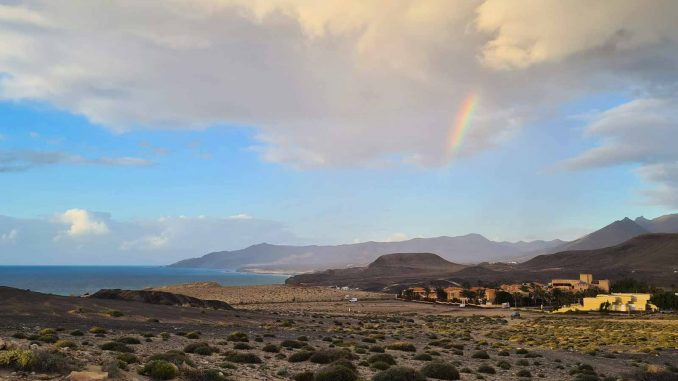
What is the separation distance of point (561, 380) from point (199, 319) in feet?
128

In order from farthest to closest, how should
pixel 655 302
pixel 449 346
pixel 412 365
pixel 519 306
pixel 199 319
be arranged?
pixel 519 306 < pixel 655 302 < pixel 199 319 < pixel 449 346 < pixel 412 365

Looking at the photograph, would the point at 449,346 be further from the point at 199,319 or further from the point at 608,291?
the point at 608,291

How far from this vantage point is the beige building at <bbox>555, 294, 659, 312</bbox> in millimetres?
99875

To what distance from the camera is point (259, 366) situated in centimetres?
2044

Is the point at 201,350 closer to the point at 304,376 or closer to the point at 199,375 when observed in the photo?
the point at 304,376

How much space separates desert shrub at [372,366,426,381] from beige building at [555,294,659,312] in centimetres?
9280

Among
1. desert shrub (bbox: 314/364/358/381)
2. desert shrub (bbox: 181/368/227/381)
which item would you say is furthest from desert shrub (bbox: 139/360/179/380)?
desert shrub (bbox: 314/364/358/381)

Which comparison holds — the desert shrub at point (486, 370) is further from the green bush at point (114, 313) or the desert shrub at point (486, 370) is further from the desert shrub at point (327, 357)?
the green bush at point (114, 313)

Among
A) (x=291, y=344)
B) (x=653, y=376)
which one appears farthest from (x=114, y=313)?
(x=653, y=376)

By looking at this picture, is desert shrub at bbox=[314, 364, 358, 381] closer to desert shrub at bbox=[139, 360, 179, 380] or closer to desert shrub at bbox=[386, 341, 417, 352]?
desert shrub at bbox=[139, 360, 179, 380]

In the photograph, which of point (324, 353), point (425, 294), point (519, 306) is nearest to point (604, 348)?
point (324, 353)

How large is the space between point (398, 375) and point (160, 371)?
851 centimetres

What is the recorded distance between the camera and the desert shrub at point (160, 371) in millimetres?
14180

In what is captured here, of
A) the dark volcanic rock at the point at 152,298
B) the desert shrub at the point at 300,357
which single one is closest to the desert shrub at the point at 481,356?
the desert shrub at the point at 300,357
